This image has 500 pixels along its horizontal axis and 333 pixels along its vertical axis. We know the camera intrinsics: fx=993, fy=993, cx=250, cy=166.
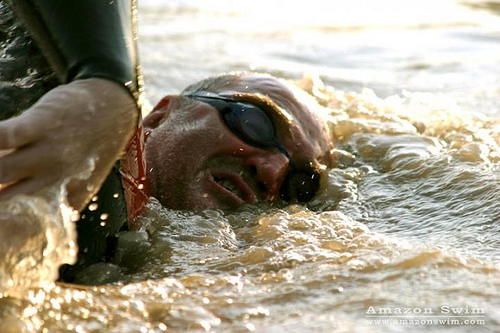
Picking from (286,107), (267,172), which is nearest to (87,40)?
(267,172)

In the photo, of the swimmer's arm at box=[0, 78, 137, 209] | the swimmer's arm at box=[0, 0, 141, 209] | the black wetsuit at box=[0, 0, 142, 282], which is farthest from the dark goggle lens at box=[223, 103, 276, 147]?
the swimmer's arm at box=[0, 78, 137, 209]

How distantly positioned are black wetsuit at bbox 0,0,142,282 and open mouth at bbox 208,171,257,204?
0.62 m

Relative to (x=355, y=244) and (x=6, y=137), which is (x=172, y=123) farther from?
(x=6, y=137)

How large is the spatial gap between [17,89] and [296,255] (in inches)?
39.7

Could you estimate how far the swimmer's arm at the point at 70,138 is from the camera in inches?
96.3

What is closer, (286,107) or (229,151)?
(229,151)

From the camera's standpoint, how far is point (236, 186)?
12.4 feet

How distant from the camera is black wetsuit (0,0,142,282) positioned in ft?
8.84

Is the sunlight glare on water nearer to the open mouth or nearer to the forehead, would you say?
the open mouth

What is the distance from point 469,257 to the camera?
10.4 ft

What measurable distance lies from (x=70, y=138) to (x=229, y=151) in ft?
4.34

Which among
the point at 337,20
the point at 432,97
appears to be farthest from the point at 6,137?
the point at 337,20

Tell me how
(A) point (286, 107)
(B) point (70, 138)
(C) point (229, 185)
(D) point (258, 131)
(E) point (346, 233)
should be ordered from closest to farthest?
(B) point (70, 138)
(E) point (346, 233)
(C) point (229, 185)
(D) point (258, 131)
(A) point (286, 107)

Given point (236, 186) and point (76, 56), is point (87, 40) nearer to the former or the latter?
point (76, 56)
